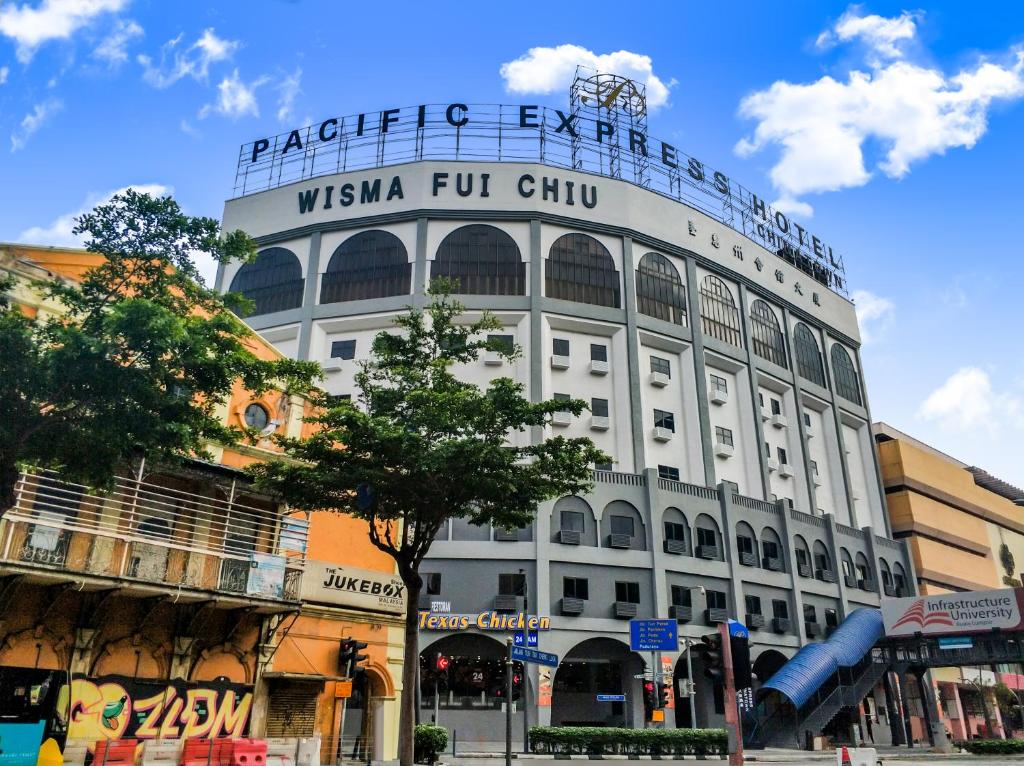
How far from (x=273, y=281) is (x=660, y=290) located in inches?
995

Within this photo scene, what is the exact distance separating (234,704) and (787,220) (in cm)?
5837

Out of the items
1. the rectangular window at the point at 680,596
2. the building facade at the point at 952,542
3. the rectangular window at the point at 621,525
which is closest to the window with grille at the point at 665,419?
the rectangular window at the point at 621,525

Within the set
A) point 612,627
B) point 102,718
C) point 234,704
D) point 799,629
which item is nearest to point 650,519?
point 612,627

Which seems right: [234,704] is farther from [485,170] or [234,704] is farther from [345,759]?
[485,170]

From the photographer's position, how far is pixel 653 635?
108 feet

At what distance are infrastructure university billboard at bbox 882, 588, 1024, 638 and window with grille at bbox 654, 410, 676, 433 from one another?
1587cm

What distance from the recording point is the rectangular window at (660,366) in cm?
5141

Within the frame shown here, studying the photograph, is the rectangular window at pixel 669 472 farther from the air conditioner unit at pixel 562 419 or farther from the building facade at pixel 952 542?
the building facade at pixel 952 542

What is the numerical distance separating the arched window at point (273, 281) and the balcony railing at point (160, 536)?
29.9 meters

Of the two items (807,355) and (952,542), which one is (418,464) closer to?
(807,355)

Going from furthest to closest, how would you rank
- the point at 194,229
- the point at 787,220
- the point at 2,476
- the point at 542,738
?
the point at 787,220
the point at 542,738
the point at 194,229
the point at 2,476

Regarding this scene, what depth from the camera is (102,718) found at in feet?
59.4

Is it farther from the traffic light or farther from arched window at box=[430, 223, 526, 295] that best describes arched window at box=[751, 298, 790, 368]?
the traffic light

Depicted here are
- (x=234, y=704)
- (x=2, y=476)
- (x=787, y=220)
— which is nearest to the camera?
(x=2, y=476)
